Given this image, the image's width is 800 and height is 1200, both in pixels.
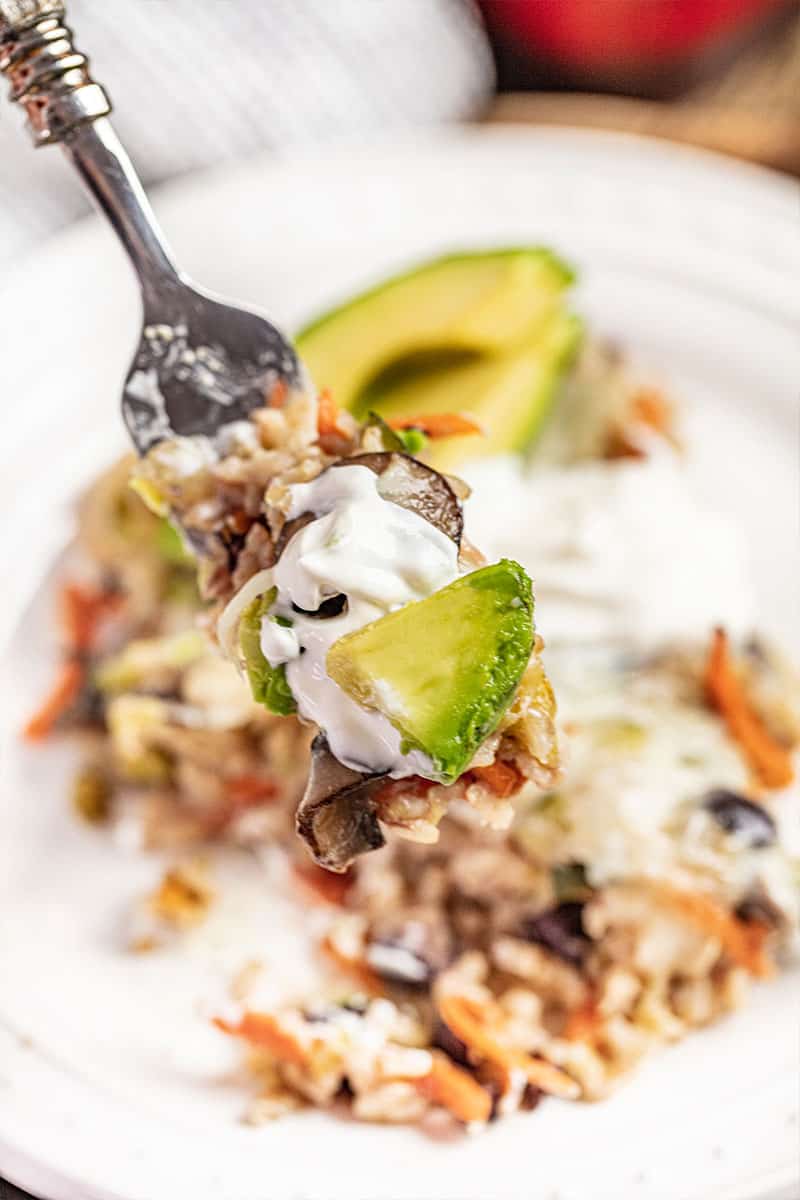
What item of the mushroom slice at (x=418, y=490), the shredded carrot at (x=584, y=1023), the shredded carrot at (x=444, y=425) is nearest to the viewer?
the mushroom slice at (x=418, y=490)

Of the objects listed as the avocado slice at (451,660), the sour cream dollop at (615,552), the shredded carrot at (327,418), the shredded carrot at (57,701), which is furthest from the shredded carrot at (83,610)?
the avocado slice at (451,660)

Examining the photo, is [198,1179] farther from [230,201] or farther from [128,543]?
[230,201]

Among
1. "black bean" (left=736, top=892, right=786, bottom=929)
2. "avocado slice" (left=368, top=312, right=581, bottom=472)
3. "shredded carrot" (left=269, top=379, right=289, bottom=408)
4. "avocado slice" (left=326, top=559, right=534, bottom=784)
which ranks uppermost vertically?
"avocado slice" (left=368, top=312, right=581, bottom=472)

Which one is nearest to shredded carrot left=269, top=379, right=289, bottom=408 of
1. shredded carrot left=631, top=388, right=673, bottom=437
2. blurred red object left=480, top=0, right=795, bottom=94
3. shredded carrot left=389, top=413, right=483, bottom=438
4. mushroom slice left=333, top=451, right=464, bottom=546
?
shredded carrot left=389, top=413, right=483, bottom=438

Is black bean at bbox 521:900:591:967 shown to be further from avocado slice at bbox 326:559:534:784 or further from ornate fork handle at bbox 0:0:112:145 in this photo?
ornate fork handle at bbox 0:0:112:145

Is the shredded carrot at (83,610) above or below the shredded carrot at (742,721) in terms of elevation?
below

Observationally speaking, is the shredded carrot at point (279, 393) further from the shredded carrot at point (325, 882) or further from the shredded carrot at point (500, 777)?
the shredded carrot at point (325, 882)

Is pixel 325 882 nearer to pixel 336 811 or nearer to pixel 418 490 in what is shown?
pixel 336 811
